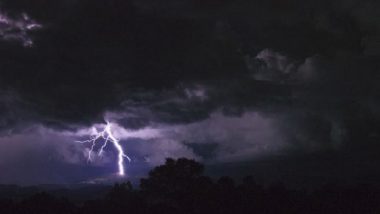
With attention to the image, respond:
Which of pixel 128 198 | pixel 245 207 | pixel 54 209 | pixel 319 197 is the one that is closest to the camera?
pixel 54 209

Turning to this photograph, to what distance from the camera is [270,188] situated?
189 ft

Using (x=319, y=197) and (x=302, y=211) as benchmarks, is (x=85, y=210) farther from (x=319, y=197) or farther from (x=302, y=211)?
(x=319, y=197)

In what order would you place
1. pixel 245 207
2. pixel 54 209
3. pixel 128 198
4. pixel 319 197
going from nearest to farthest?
pixel 54 209, pixel 245 207, pixel 128 198, pixel 319 197

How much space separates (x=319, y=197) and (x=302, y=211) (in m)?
8.76

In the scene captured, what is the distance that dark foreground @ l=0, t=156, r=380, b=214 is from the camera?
50438mm

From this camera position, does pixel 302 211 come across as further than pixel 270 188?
No

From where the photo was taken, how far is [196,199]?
176 feet

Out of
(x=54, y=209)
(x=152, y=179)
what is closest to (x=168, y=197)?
(x=152, y=179)

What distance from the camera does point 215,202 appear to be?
170ft

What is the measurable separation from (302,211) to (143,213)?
17270 mm

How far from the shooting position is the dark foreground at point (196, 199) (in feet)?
165

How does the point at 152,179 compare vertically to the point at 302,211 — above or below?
above

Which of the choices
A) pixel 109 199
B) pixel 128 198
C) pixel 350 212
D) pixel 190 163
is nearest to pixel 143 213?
pixel 128 198

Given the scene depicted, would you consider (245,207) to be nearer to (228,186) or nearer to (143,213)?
(228,186)
